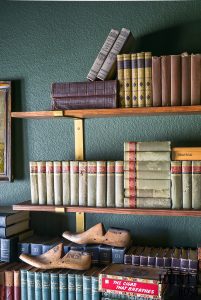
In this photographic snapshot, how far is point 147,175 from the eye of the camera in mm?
1730

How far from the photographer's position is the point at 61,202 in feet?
6.13

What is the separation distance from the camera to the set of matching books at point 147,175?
171 centimetres

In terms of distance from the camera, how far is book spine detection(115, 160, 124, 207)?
69.9 inches

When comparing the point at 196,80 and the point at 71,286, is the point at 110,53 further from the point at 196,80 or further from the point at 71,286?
the point at 71,286

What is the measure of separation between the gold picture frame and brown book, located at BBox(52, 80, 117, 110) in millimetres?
407

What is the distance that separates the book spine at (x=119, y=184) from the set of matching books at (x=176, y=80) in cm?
31

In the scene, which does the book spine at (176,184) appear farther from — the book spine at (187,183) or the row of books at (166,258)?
the row of books at (166,258)

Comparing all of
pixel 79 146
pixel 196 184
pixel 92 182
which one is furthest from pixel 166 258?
pixel 79 146

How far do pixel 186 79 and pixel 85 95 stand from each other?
1.43 feet

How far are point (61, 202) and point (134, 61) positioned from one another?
28.0 inches

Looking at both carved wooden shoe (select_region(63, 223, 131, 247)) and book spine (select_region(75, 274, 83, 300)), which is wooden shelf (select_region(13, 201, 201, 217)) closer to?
carved wooden shoe (select_region(63, 223, 131, 247))

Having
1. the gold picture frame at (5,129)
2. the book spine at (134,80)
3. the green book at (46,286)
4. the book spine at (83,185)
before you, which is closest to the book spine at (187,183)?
the book spine at (134,80)

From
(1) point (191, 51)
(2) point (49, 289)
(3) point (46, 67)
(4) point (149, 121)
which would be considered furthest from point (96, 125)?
(2) point (49, 289)

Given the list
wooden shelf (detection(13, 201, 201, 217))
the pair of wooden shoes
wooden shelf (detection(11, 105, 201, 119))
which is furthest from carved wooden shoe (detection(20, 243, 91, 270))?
wooden shelf (detection(11, 105, 201, 119))
